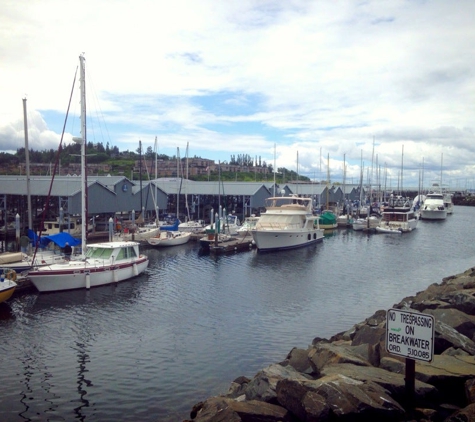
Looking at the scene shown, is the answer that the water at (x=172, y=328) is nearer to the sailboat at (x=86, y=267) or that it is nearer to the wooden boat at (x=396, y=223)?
the sailboat at (x=86, y=267)

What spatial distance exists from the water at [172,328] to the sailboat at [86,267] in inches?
28.7

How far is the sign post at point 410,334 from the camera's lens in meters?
7.03

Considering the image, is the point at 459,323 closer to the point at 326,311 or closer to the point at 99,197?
the point at 326,311

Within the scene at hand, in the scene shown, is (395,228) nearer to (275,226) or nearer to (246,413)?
(275,226)

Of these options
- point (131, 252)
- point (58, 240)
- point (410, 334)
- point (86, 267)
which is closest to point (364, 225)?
point (131, 252)

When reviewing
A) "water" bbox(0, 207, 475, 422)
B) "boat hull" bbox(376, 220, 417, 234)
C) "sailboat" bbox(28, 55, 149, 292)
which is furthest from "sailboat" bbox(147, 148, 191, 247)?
"boat hull" bbox(376, 220, 417, 234)

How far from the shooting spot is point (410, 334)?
23.7ft

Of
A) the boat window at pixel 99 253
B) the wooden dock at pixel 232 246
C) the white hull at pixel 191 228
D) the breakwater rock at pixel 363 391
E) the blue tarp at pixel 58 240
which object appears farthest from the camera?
the white hull at pixel 191 228

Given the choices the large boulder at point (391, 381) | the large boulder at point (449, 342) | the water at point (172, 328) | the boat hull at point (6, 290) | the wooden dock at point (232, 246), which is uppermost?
the large boulder at point (449, 342)

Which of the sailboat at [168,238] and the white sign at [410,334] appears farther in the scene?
the sailboat at [168,238]

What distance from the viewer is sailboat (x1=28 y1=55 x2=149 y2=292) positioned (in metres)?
27.2

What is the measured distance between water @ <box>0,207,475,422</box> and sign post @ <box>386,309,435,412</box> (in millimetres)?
7816

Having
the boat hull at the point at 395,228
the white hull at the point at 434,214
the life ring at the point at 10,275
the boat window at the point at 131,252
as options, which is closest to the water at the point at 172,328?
the life ring at the point at 10,275

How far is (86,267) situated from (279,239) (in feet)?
80.7
